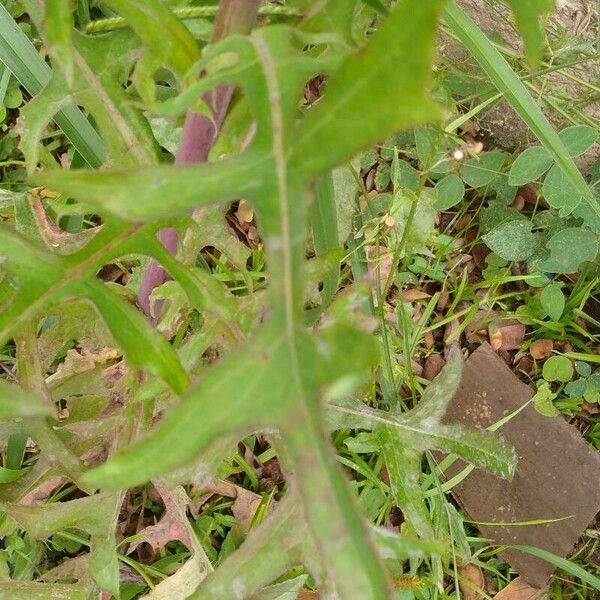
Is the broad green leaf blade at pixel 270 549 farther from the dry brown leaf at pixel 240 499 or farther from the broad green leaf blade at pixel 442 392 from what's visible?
the dry brown leaf at pixel 240 499

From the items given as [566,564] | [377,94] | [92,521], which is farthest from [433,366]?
[377,94]

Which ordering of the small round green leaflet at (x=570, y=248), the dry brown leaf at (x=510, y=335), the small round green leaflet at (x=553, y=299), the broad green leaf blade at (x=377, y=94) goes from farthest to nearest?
the dry brown leaf at (x=510, y=335), the small round green leaflet at (x=553, y=299), the small round green leaflet at (x=570, y=248), the broad green leaf blade at (x=377, y=94)

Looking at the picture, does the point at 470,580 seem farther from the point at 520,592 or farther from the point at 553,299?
the point at 553,299

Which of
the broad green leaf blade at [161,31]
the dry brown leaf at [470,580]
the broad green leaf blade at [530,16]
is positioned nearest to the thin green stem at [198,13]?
the broad green leaf blade at [161,31]

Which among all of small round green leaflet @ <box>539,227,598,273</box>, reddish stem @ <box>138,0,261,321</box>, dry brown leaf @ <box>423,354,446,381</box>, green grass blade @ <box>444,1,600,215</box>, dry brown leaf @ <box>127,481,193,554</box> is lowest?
dry brown leaf @ <box>423,354,446,381</box>

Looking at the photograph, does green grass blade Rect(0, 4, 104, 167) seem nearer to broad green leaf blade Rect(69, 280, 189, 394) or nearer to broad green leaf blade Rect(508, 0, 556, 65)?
broad green leaf blade Rect(69, 280, 189, 394)

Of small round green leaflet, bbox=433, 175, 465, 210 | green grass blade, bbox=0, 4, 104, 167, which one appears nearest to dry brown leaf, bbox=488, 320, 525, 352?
small round green leaflet, bbox=433, 175, 465, 210

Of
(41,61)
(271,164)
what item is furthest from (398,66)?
(41,61)

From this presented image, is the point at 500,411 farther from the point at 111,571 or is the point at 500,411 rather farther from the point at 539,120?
the point at 111,571
